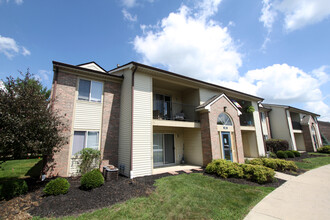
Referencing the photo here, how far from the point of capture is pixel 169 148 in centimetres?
1239

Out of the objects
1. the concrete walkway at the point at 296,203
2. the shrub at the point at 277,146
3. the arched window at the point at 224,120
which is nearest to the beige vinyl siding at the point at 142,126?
the concrete walkway at the point at 296,203

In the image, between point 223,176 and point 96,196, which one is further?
point 223,176

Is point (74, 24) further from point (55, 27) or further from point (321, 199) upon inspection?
point (321, 199)

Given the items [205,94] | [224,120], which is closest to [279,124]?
[224,120]

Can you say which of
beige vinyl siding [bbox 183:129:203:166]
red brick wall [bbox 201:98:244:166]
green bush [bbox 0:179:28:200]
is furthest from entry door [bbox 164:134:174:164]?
green bush [bbox 0:179:28:200]

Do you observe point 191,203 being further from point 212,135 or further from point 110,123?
point 110,123

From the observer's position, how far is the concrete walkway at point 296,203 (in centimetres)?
430

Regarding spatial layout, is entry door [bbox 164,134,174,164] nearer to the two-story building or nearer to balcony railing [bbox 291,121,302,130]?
the two-story building

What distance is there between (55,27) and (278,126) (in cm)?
2700

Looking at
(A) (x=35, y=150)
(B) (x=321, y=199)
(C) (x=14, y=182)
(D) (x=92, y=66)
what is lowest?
(B) (x=321, y=199)

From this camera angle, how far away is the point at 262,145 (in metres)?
16.0

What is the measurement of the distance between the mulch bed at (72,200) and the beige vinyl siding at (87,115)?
3.34 metres

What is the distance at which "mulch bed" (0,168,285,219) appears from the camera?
4645 mm

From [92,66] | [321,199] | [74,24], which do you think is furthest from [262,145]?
[74,24]
